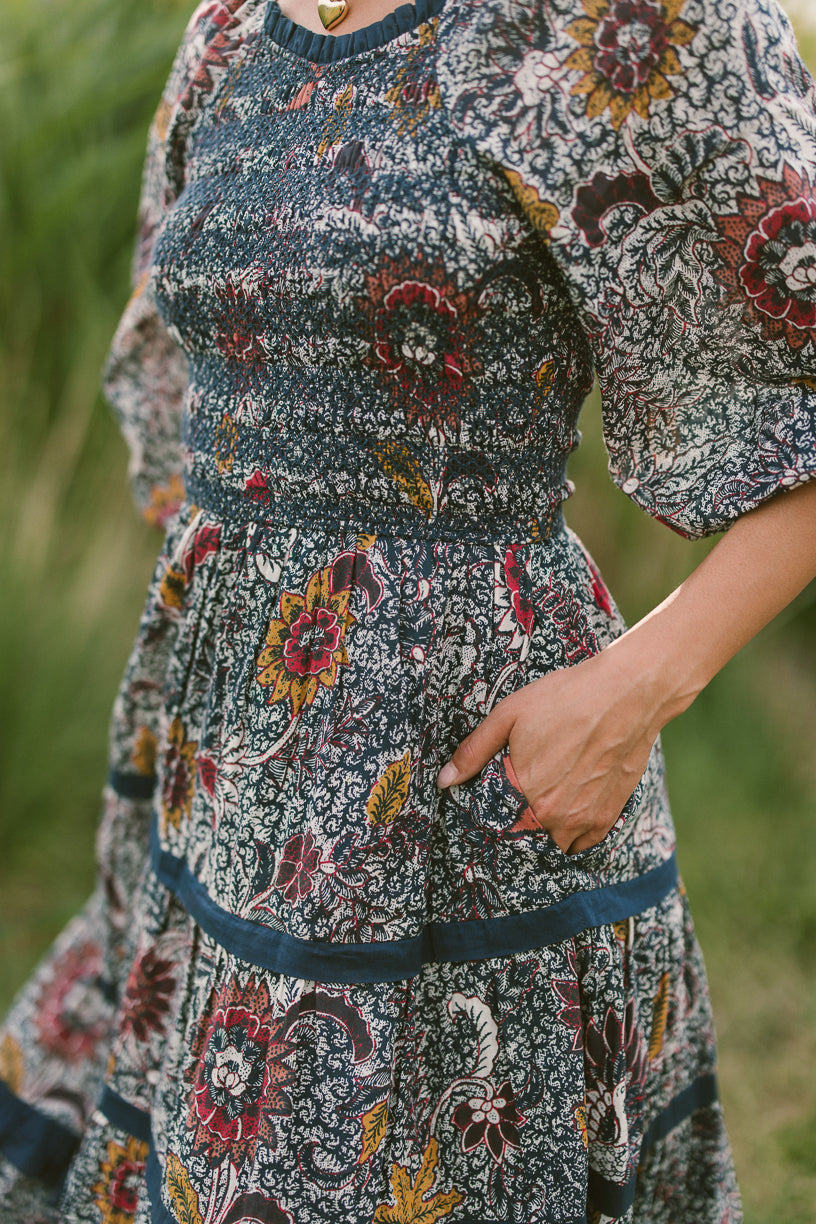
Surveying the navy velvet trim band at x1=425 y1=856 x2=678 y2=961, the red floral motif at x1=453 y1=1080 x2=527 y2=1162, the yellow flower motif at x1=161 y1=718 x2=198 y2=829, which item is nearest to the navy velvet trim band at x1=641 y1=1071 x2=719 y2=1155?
the red floral motif at x1=453 y1=1080 x2=527 y2=1162

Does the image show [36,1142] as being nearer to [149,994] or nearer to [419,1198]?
[149,994]

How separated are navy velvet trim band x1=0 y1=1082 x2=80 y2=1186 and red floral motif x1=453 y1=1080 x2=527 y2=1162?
85 centimetres

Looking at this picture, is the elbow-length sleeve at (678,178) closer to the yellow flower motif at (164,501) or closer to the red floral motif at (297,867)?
the red floral motif at (297,867)

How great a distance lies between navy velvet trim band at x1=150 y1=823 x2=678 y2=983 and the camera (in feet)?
3.32

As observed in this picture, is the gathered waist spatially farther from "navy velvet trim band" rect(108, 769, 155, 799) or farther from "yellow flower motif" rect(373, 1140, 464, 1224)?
"yellow flower motif" rect(373, 1140, 464, 1224)

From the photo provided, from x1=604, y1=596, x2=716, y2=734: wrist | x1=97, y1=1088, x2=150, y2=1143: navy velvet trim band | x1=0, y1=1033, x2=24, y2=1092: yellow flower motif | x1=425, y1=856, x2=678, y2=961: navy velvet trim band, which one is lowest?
x1=0, y1=1033, x2=24, y2=1092: yellow flower motif

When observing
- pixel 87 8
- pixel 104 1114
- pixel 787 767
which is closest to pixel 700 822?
pixel 787 767

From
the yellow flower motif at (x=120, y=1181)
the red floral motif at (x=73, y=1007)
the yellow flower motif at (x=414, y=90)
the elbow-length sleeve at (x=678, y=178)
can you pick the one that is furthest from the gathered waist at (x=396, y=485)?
the red floral motif at (x=73, y=1007)

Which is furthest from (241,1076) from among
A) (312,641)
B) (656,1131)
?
(656,1131)

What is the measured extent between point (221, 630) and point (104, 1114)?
0.66m

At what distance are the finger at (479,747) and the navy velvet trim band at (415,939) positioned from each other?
0.16 meters

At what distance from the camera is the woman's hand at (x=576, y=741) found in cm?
99

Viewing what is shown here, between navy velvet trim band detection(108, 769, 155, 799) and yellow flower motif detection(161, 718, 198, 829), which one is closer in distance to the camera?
yellow flower motif detection(161, 718, 198, 829)

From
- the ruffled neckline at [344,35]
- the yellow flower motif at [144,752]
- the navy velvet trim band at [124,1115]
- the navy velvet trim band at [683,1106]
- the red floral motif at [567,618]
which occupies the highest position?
the ruffled neckline at [344,35]
